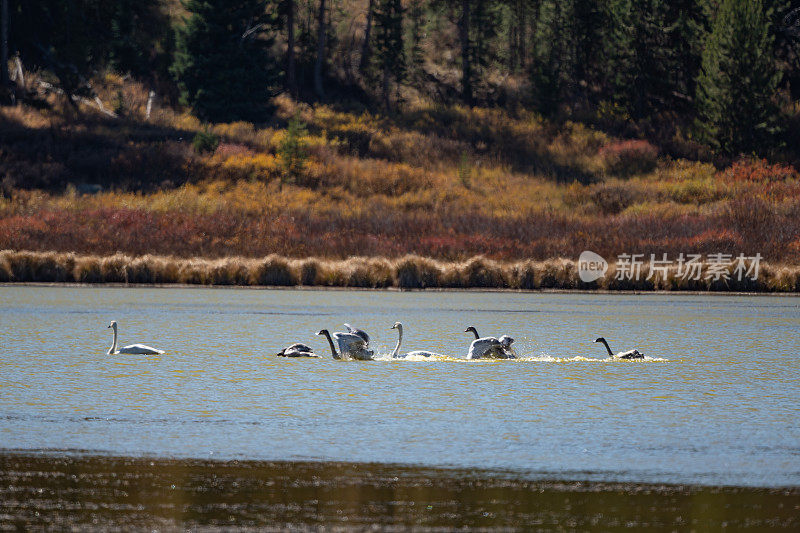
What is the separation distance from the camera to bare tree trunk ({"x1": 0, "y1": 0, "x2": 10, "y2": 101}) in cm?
6053

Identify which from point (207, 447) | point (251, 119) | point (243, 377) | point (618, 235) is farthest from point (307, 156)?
point (207, 447)

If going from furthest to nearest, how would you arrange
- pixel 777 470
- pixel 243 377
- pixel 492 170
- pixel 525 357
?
pixel 492 170, pixel 525 357, pixel 243 377, pixel 777 470

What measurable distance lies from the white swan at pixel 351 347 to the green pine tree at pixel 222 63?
49.1m

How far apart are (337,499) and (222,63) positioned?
58.8 meters

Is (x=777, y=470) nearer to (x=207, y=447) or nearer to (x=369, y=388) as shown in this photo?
(x=207, y=447)

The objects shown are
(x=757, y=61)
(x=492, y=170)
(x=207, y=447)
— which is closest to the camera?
(x=207, y=447)

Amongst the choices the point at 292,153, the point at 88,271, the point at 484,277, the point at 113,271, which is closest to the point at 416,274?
the point at 484,277

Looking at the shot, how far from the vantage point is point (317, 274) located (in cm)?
3719

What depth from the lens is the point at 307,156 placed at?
60.5m

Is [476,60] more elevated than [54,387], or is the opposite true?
[476,60]

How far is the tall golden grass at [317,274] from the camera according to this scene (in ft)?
121

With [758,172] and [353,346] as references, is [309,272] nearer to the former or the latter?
[353,346]

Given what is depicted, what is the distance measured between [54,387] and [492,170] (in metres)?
50.5

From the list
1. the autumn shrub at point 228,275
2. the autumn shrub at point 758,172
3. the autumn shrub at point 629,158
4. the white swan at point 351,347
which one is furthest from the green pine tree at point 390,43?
the white swan at point 351,347
